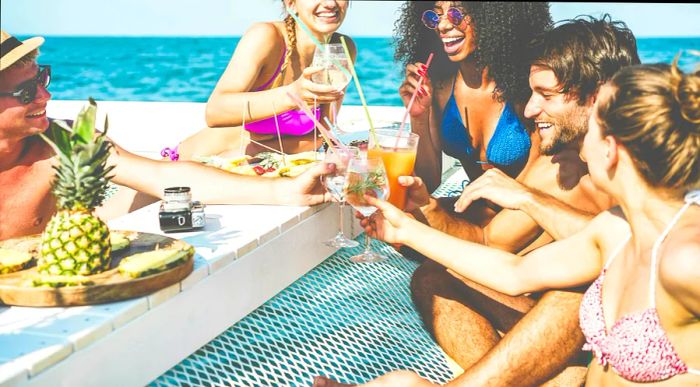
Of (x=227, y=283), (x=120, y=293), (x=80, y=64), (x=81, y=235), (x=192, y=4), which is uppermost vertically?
(x=81, y=235)

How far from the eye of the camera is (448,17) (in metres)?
3.79

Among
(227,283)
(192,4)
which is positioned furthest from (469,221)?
(192,4)

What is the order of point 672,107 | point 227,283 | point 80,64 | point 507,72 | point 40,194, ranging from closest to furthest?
point 672,107, point 227,283, point 40,194, point 507,72, point 80,64

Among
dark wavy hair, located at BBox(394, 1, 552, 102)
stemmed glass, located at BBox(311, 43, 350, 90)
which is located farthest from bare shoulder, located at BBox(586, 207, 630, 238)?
dark wavy hair, located at BBox(394, 1, 552, 102)

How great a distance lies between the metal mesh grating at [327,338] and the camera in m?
2.70

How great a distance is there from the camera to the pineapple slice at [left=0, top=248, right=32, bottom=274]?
87.4 inches

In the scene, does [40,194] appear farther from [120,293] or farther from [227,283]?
[120,293]

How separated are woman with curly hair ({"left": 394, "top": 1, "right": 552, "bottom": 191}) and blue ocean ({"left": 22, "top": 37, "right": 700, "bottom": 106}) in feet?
92.7

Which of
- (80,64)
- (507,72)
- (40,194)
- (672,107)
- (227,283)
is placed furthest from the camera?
(80,64)

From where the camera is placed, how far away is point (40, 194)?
3424 mm

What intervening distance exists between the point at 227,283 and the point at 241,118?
1419mm

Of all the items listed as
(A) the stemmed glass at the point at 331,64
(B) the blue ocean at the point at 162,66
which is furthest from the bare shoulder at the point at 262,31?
(B) the blue ocean at the point at 162,66

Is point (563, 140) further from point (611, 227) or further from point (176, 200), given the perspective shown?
point (176, 200)

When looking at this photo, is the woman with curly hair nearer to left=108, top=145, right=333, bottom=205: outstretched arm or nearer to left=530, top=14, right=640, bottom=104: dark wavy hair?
left=530, top=14, right=640, bottom=104: dark wavy hair
